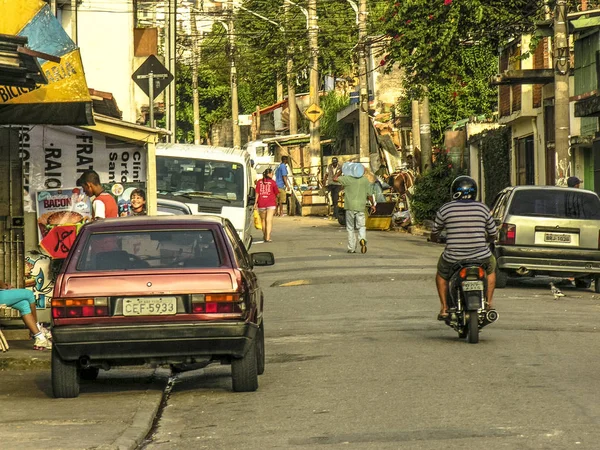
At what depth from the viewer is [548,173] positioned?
131 feet

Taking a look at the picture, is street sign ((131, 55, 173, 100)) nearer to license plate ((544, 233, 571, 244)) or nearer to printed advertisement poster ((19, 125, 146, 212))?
license plate ((544, 233, 571, 244))

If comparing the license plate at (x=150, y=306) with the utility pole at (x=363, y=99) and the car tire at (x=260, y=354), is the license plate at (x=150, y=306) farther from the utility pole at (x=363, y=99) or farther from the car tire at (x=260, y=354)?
the utility pole at (x=363, y=99)

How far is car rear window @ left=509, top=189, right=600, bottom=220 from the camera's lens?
71.2ft

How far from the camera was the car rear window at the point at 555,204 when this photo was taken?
2170 cm

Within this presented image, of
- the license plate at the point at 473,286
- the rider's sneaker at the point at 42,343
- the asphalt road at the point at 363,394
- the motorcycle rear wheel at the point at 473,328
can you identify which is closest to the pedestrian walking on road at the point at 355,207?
the asphalt road at the point at 363,394

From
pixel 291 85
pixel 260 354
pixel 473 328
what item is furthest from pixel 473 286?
pixel 291 85

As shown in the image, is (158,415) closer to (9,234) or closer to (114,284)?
(114,284)

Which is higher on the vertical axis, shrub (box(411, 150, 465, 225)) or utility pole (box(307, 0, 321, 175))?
utility pole (box(307, 0, 321, 175))

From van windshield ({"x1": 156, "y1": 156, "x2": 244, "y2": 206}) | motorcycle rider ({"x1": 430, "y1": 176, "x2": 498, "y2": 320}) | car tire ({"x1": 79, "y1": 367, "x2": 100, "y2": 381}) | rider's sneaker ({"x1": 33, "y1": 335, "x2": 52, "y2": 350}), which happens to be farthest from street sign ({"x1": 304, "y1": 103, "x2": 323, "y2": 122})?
car tire ({"x1": 79, "y1": 367, "x2": 100, "y2": 381})

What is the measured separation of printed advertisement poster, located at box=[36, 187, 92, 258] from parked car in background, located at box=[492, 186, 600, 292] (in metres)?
8.13

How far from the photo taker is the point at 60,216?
51.2 ft

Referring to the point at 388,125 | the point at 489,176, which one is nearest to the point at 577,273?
the point at 489,176

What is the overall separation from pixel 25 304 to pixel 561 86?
56.0 ft

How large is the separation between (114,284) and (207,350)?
0.88 metres
